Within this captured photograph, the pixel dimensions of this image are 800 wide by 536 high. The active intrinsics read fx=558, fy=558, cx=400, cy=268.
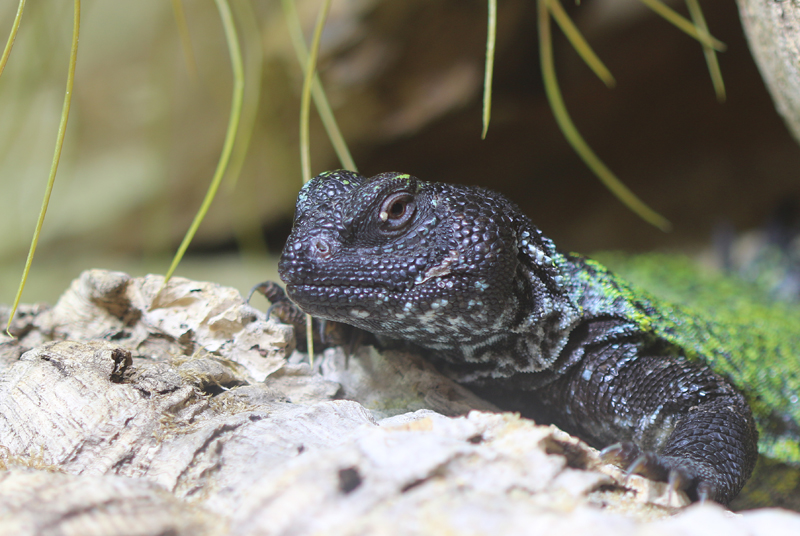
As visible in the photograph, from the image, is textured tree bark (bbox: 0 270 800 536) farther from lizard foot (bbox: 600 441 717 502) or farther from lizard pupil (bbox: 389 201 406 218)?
lizard pupil (bbox: 389 201 406 218)

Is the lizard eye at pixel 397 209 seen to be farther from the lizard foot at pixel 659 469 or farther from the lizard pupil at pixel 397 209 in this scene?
the lizard foot at pixel 659 469

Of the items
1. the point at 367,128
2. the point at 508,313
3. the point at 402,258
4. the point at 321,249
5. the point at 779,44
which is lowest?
the point at 508,313

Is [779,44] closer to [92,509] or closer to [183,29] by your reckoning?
[183,29]

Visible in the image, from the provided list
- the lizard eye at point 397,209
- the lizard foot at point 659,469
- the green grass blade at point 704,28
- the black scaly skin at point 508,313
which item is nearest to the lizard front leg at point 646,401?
the black scaly skin at point 508,313

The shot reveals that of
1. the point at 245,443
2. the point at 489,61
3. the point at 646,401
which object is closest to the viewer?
the point at 245,443

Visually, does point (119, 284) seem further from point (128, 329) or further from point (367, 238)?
point (367, 238)

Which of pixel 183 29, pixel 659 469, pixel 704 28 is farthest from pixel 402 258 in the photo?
pixel 704 28

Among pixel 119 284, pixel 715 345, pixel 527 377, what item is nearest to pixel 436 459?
pixel 527 377

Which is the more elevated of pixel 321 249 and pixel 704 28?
pixel 704 28

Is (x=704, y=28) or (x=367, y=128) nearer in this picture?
(x=704, y=28)
